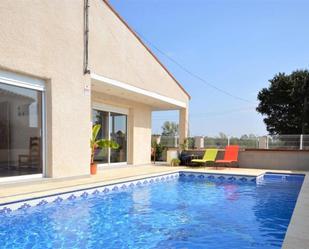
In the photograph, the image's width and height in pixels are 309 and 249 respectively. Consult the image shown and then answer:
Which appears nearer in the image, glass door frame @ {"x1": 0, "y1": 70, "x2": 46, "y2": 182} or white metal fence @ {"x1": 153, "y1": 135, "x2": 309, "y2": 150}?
glass door frame @ {"x1": 0, "y1": 70, "x2": 46, "y2": 182}

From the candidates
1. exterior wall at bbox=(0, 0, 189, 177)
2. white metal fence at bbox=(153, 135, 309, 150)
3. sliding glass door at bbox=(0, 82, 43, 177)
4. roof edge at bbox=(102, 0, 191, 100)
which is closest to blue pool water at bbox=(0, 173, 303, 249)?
sliding glass door at bbox=(0, 82, 43, 177)

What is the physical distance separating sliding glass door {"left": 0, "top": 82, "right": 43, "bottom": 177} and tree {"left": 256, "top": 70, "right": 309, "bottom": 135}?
3234 cm

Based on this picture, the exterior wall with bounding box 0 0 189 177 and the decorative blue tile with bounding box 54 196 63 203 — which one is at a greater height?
the exterior wall with bounding box 0 0 189 177

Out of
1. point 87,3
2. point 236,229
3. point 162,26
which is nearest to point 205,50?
point 162,26

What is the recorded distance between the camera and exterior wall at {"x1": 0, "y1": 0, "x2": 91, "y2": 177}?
8164 mm

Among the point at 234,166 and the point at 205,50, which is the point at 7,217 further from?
the point at 205,50

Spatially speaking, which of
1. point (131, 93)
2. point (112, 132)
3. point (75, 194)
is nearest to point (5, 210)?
point (75, 194)

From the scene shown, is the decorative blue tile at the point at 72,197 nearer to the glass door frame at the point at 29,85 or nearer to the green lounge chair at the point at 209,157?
the glass door frame at the point at 29,85

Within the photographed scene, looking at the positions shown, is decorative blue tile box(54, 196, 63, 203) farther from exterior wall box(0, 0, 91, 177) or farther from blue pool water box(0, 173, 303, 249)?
exterior wall box(0, 0, 91, 177)

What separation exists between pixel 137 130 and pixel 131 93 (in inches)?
128

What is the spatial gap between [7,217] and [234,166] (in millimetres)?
12656

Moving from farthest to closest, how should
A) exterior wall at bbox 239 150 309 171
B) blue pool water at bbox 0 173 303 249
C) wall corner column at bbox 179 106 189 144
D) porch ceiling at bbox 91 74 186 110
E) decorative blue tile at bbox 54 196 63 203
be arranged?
wall corner column at bbox 179 106 189 144
exterior wall at bbox 239 150 309 171
porch ceiling at bbox 91 74 186 110
decorative blue tile at bbox 54 196 63 203
blue pool water at bbox 0 173 303 249

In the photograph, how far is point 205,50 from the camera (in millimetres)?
18234

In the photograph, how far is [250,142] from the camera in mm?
19141
